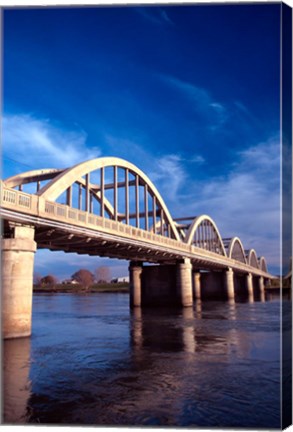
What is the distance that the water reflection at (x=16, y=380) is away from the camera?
744cm

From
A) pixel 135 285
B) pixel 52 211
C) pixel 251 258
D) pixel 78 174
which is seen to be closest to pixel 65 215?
pixel 52 211

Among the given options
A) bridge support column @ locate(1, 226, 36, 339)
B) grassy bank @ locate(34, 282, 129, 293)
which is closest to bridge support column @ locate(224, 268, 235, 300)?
bridge support column @ locate(1, 226, 36, 339)

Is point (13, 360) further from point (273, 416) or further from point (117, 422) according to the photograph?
point (273, 416)

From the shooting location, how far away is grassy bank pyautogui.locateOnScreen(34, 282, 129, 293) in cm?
11614

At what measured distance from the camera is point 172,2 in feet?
25.0

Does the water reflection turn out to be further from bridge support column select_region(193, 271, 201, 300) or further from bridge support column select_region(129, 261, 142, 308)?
bridge support column select_region(193, 271, 201, 300)

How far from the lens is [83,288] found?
13000cm

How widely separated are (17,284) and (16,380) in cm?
702

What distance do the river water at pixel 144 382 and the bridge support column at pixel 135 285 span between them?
27338 mm

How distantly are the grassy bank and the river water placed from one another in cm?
10095

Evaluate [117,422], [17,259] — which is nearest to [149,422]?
[117,422]

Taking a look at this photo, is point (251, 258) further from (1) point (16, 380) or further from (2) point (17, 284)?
(1) point (16, 380)

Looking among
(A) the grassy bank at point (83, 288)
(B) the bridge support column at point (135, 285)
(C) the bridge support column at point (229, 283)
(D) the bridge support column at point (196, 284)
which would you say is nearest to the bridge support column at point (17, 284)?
(B) the bridge support column at point (135, 285)

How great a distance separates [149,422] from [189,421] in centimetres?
70
